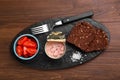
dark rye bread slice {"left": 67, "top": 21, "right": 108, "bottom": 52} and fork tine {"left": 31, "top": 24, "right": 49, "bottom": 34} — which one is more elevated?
fork tine {"left": 31, "top": 24, "right": 49, "bottom": 34}

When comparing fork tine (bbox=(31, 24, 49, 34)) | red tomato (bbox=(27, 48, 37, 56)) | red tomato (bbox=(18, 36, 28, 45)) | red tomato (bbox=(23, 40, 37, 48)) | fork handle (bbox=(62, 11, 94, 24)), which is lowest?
red tomato (bbox=(27, 48, 37, 56))

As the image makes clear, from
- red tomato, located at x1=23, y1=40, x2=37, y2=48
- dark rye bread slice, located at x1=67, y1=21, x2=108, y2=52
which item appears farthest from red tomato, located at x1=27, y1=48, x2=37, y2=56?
dark rye bread slice, located at x1=67, y1=21, x2=108, y2=52

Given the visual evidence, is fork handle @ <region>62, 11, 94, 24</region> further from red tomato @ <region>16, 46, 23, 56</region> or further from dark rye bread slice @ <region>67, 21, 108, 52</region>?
red tomato @ <region>16, 46, 23, 56</region>

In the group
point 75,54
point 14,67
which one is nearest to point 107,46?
point 75,54

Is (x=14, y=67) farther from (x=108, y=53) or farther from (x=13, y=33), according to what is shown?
(x=108, y=53)

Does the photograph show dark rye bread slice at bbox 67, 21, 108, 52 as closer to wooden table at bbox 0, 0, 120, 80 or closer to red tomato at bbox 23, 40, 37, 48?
wooden table at bbox 0, 0, 120, 80

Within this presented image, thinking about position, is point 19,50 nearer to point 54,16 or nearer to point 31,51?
point 31,51

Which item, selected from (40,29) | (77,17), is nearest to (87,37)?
(77,17)
